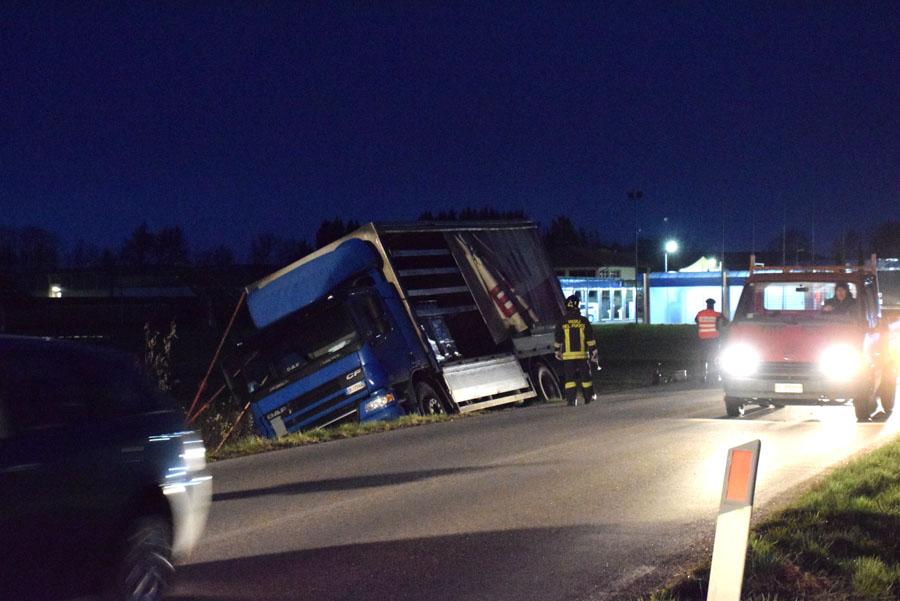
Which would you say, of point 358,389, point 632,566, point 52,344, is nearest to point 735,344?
point 358,389

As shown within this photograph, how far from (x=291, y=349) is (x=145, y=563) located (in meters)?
13.9

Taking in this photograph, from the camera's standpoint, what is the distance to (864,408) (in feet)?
57.6

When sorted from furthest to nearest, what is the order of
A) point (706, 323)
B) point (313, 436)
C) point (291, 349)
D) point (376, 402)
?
point (706, 323), point (291, 349), point (376, 402), point (313, 436)

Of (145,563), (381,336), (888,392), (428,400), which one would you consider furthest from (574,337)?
(145,563)

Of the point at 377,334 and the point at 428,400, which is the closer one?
the point at 377,334

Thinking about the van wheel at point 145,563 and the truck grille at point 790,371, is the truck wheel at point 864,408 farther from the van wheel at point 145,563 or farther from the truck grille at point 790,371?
the van wheel at point 145,563

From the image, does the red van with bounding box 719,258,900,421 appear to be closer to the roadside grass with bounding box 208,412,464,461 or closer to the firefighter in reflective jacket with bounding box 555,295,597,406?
the firefighter in reflective jacket with bounding box 555,295,597,406

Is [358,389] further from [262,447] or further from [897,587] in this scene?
[897,587]

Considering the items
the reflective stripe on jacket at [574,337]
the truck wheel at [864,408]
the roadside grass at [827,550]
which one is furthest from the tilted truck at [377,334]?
the roadside grass at [827,550]

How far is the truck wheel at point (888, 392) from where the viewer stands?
18.7 m

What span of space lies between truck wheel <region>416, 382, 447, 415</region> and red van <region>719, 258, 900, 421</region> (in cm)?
516

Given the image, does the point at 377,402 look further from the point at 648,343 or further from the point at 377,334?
the point at 648,343

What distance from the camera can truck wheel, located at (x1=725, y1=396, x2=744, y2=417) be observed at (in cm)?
1773

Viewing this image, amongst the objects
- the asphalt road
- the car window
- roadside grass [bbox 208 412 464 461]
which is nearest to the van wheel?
the car window
